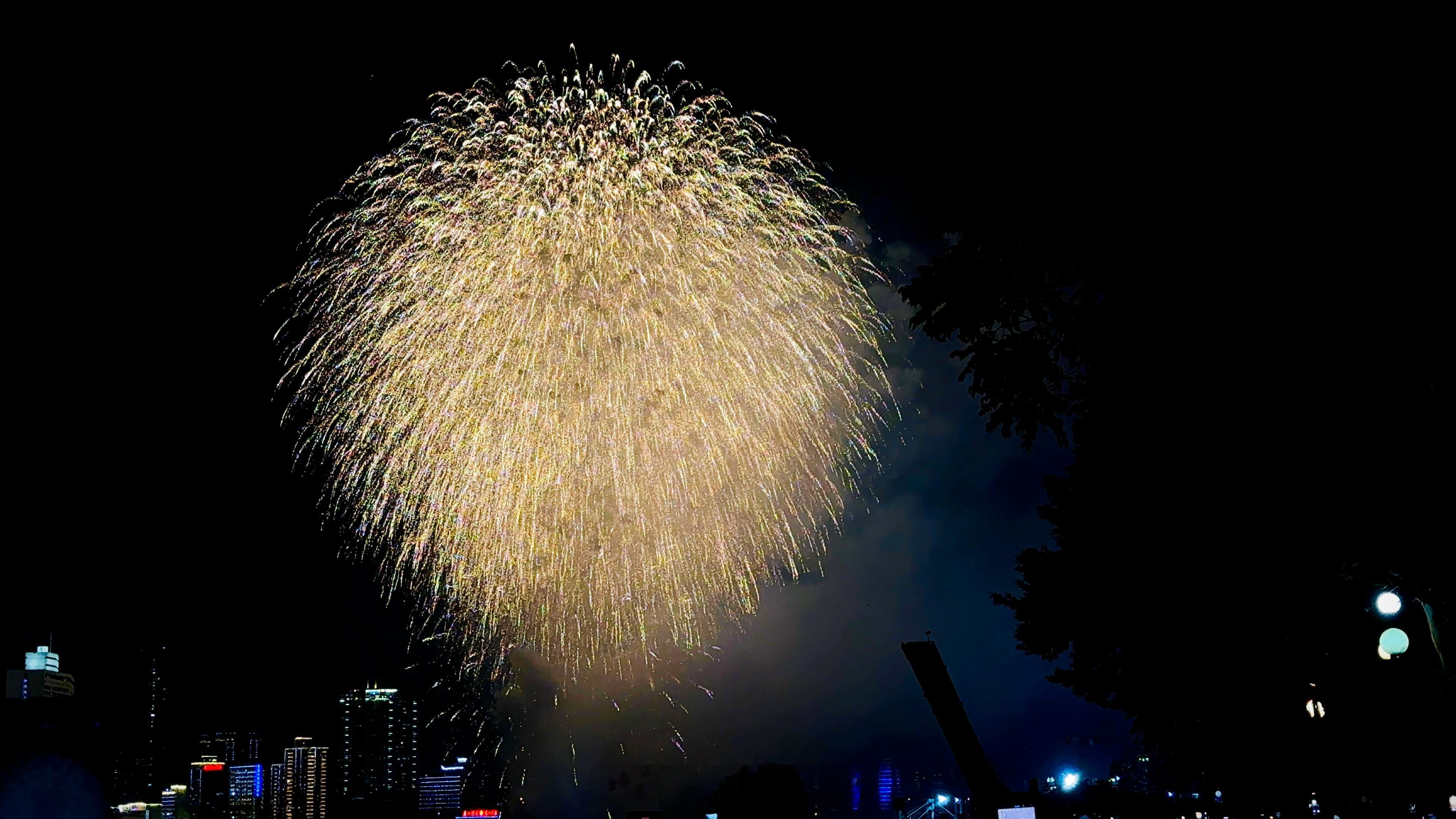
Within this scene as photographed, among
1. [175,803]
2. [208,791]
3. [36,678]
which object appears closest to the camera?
[36,678]

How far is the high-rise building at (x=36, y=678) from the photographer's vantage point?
11400 centimetres

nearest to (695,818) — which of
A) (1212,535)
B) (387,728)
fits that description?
(387,728)

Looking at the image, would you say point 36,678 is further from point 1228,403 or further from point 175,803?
point 1228,403

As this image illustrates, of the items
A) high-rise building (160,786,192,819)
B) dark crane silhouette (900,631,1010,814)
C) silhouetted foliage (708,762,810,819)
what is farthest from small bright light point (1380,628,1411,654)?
high-rise building (160,786,192,819)

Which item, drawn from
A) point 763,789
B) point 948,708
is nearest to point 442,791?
point 763,789

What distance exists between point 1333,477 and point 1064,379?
1977mm

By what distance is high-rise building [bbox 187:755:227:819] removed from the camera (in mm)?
167000

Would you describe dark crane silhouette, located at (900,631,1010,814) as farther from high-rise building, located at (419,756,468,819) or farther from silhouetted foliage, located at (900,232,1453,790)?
high-rise building, located at (419,756,468,819)

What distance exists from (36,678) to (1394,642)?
138 meters

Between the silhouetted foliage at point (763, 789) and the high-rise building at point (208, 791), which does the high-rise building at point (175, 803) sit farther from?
the silhouetted foliage at point (763, 789)

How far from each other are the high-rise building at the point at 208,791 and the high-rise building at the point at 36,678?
52685 millimetres

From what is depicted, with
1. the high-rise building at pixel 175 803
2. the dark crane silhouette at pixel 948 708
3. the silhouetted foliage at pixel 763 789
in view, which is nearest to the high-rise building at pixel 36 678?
the high-rise building at pixel 175 803

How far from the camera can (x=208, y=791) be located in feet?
579

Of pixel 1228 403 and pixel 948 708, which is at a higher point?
pixel 1228 403
